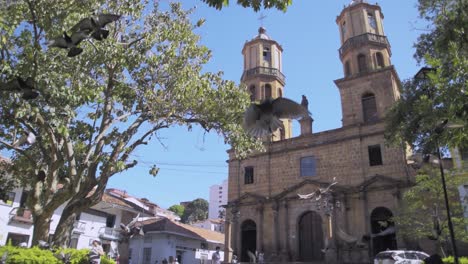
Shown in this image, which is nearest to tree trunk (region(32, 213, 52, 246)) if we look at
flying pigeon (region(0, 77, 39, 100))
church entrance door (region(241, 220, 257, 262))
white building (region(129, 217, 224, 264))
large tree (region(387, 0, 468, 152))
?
flying pigeon (region(0, 77, 39, 100))

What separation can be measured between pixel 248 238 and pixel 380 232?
10.1 meters

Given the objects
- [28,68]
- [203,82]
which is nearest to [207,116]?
[203,82]

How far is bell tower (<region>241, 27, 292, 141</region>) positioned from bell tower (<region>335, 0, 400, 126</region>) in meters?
6.10

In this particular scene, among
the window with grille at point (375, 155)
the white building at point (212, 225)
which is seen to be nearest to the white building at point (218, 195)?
the white building at point (212, 225)

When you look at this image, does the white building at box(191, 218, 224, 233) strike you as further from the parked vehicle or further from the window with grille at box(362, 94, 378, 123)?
the parked vehicle

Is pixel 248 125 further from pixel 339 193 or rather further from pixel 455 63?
pixel 339 193

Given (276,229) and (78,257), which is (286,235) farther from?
(78,257)

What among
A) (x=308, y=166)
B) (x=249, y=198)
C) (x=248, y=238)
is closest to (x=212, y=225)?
(x=248, y=238)

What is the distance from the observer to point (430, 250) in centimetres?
2156

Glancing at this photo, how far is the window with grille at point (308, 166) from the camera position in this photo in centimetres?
2806

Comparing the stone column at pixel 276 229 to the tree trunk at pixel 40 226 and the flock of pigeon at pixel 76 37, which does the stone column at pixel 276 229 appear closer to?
the tree trunk at pixel 40 226

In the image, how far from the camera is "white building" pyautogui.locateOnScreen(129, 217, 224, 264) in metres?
31.6

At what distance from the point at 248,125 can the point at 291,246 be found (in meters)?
21.8

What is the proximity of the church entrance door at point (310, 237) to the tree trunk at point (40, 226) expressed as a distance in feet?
62.7
